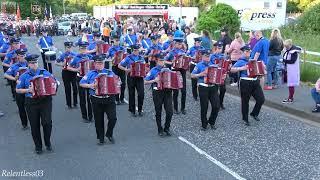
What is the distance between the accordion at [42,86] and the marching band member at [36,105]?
16cm

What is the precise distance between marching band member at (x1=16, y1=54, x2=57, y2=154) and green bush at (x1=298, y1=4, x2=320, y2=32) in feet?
68.7

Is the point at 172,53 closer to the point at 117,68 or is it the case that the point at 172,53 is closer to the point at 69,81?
the point at 117,68

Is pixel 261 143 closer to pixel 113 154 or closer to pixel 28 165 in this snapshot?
pixel 113 154

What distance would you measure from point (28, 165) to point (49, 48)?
32.5ft

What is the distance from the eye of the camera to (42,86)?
9.82m

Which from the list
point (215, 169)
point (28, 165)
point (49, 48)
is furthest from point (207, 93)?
point (49, 48)

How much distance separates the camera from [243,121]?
12.7 metres

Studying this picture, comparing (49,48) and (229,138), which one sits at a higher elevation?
(49,48)

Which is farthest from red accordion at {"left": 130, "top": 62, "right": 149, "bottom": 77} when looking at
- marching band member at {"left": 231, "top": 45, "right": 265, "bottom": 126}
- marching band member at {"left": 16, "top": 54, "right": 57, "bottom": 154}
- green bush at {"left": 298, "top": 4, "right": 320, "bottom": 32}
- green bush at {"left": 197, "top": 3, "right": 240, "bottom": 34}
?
green bush at {"left": 298, "top": 4, "right": 320, "bottom": 32}

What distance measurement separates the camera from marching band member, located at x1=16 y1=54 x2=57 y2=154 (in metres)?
10.1

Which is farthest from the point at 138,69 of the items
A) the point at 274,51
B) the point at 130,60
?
the point at 274,51

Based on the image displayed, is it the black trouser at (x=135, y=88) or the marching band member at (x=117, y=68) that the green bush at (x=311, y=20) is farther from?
the black trouser at (x=135, y=88)

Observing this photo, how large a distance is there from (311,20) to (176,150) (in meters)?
20.8

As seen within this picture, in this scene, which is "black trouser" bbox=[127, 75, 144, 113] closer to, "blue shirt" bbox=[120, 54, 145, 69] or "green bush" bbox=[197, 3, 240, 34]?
"blue shirt" bbox=[120, 54, 145, 69]
